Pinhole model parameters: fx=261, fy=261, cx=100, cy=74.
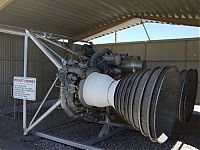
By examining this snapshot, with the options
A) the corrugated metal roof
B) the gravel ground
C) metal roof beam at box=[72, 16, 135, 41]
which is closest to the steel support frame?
the gravel ground

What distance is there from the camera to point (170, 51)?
12398 millimetres

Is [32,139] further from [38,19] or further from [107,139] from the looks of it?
[38,19]

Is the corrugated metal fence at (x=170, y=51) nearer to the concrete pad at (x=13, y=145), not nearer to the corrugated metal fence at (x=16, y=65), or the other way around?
the corrugated metal fence at (x=16, y=65)

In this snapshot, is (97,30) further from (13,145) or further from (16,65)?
(13,145)

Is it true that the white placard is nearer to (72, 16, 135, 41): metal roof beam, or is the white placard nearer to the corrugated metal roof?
the corrugated metal roof

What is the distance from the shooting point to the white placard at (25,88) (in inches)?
259

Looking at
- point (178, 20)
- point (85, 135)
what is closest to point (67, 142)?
point (85, 135)

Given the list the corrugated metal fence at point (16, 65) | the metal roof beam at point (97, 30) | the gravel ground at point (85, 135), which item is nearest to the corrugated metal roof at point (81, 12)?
the metal roof beam at point (97, 30)

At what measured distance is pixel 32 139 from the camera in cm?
646

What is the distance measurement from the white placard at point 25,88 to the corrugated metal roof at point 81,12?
2.57m

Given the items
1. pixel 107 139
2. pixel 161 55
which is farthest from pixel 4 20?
pixel 161 55

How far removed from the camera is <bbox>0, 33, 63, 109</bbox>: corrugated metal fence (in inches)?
404

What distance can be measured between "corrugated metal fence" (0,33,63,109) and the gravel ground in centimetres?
180

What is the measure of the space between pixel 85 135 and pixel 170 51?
708 centimetres
